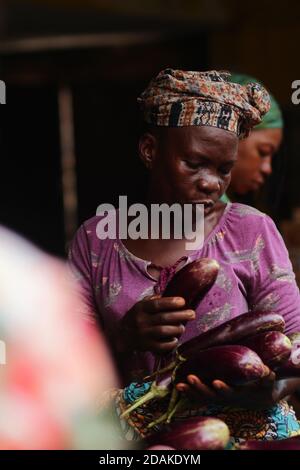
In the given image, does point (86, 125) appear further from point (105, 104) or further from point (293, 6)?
point (293, 6)

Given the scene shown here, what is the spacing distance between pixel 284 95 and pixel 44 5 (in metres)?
1.56

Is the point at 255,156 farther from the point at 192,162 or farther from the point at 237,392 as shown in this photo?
the point at 237,392

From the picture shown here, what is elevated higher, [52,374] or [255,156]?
[255,156]

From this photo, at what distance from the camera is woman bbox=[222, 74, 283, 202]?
217cm

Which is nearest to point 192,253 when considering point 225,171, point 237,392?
point 225,171

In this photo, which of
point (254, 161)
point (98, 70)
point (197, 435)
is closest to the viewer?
point (197, 435)

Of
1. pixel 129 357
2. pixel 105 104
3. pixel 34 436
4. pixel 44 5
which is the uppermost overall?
pixel 44 5

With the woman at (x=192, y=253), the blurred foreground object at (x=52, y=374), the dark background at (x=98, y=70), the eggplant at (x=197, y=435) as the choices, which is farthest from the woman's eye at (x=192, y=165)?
the dark background at (x=98, y=70)

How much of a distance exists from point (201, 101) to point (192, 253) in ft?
1.08

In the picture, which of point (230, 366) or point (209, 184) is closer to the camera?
point (230, 366)

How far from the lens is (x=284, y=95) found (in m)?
5.17

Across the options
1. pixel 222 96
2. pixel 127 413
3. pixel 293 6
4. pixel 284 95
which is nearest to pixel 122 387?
pixel 127 413

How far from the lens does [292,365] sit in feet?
5.82

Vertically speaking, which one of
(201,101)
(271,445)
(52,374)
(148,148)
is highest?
(201,101)
